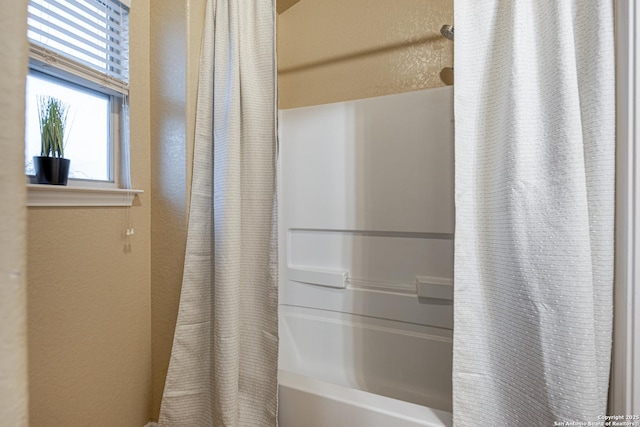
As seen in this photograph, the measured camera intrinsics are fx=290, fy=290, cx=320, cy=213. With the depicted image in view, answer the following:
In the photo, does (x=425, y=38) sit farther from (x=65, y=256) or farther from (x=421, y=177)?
(x=65, y=256)

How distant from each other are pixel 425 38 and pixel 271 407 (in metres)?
1.94

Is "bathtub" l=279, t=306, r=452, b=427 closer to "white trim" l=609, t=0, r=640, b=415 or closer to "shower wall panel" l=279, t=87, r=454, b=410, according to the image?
"shower wall panel" l=279, t=87, r=454, b=410

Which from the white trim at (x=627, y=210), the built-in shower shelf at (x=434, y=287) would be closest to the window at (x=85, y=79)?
the built-in shower shelf at (x=434, y=287)

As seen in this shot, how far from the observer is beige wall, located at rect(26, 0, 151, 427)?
856 millimetres

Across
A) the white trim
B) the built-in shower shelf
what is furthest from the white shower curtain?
the built-in shower shelf

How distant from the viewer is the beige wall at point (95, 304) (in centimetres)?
86

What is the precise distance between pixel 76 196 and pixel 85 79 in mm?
409

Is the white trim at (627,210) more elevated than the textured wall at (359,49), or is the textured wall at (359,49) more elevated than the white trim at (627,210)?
the textured wall at (359,49)

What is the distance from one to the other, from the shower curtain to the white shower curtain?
26.4 inches

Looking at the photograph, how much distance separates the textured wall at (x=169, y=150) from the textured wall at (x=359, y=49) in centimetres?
86

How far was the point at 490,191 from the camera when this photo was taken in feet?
2.72

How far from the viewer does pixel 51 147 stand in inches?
34.6

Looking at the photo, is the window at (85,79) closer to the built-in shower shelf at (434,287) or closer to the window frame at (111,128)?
the window frame at (111,128)

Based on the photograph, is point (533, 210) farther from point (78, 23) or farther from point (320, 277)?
point (78, 23)
